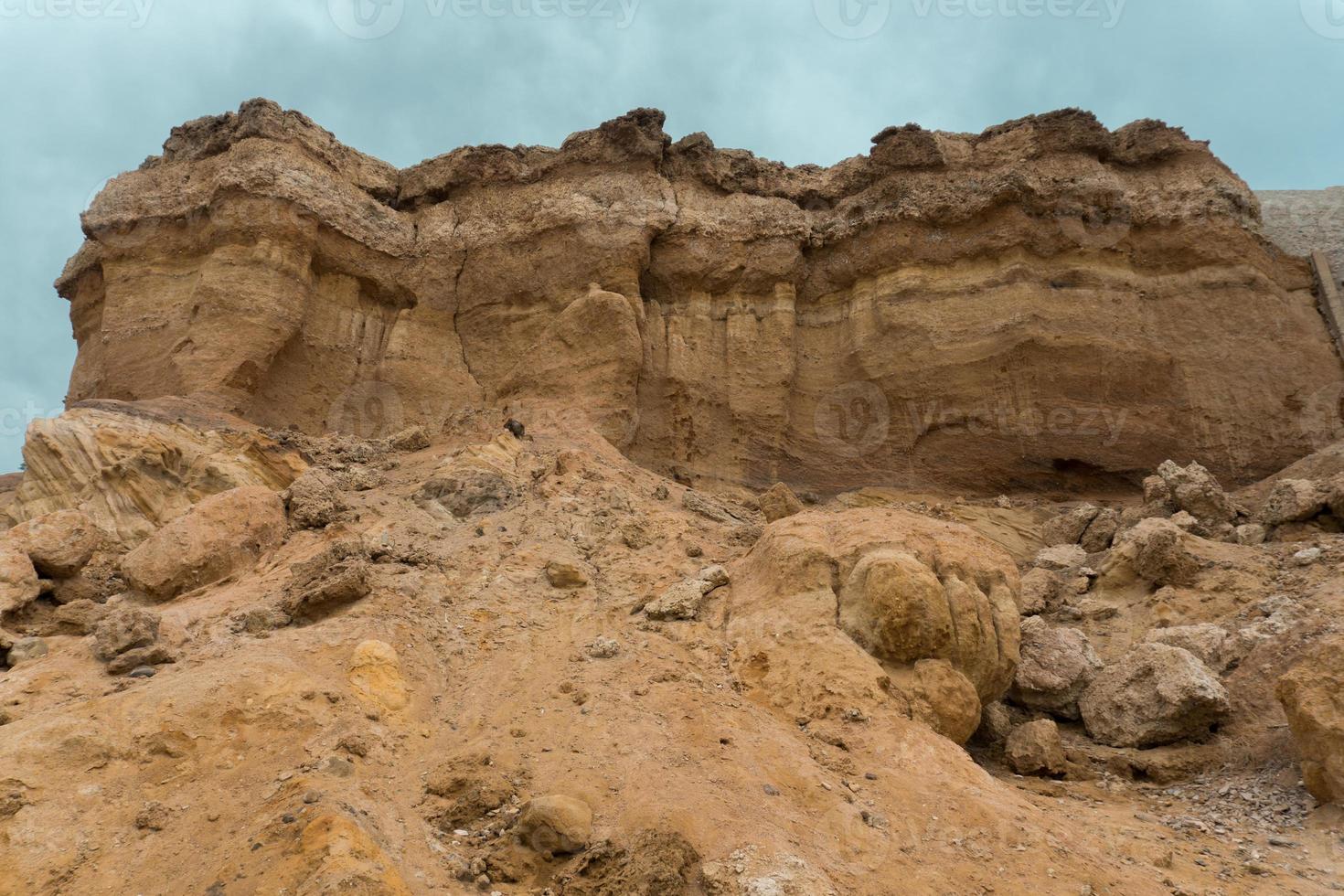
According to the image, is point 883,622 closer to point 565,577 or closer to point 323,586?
point 565,577

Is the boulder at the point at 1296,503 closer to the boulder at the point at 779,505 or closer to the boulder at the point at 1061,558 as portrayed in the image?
the boulder at the point at 1061,558

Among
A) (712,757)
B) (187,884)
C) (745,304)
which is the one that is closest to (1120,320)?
(745,304)

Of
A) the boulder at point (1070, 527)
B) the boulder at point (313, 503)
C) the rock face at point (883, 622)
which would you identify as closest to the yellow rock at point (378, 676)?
the rock face at point (883, 622)

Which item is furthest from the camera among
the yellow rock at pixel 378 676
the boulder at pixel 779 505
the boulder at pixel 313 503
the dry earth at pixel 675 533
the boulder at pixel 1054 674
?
the boulder at pixel 779 505

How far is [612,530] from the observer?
9.91m

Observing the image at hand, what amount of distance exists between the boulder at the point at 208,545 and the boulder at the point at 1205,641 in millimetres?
9129

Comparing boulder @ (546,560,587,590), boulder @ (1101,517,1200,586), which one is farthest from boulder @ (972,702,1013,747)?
boulder @ (546,560,587,590)

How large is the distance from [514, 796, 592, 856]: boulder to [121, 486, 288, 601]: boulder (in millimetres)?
5349

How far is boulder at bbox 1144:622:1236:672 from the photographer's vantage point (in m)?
8.12

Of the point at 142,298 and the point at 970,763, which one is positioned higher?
the point at 142,298

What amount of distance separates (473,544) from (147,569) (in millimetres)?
3148

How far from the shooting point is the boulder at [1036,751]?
709 cm

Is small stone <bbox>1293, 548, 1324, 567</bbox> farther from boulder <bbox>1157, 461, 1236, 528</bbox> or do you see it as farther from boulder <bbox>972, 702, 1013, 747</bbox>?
boulder <bbox>972, 702, 1013, 747</bbox>

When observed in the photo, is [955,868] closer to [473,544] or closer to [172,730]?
[172,730]
